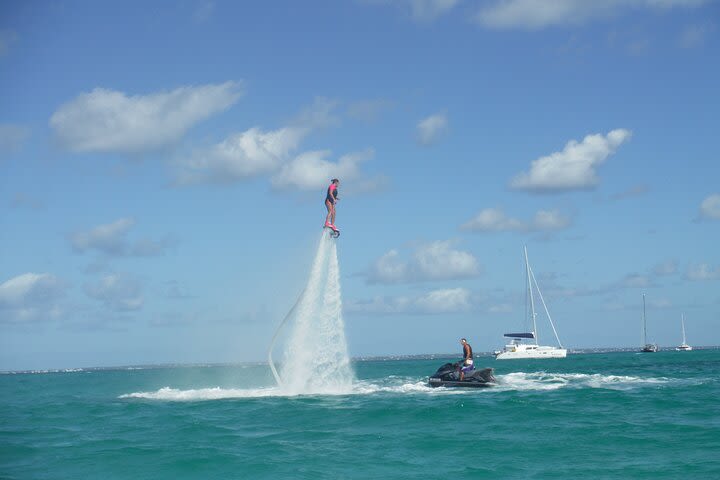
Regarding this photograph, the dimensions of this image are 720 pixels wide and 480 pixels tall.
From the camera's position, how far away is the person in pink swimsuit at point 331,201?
32062 mm

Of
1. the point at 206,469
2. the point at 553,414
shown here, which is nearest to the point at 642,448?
the point at 553,414

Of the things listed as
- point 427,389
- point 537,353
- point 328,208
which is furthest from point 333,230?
point 537,353

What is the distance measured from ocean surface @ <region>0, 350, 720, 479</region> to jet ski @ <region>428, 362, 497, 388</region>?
3.18m

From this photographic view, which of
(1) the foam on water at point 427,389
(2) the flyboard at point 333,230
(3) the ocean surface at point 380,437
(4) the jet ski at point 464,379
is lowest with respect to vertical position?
(3) the ocean surface at point 380,437

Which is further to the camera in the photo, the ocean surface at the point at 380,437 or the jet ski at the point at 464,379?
the jet ski at the point at 464,379

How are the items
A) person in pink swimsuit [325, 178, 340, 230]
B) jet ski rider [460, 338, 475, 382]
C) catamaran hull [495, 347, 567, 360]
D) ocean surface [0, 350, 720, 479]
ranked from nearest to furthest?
ocean surface [0, 350, 720, 479] → person in pink swimsuit [325, 178, 340, 230] → jet ski rider [460, 338, 475, 382] → catamaran hull [495, 347, 567, 360]

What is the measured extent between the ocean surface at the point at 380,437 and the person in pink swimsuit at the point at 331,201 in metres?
8.48

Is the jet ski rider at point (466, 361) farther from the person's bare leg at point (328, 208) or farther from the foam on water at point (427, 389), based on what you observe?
the person's bare leg at point (328, 208)

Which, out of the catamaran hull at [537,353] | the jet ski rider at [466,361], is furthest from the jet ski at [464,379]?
the catamaran hull at [537,353]

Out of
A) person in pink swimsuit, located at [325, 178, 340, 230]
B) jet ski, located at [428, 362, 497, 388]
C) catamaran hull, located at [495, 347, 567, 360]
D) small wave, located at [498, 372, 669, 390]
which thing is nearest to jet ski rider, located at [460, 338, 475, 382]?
jet ski, located at [428, 362, 497, 388]

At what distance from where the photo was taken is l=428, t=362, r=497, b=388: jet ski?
1740 inches

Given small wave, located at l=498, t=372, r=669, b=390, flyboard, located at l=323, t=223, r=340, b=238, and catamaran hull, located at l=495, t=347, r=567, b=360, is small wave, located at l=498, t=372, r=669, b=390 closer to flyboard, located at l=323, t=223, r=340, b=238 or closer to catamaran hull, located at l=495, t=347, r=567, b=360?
flyboard, located at l=323, t=223, r=340, b=238

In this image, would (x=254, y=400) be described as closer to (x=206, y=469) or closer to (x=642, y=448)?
(x=206, y=469)

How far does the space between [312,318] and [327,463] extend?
14464 mm
